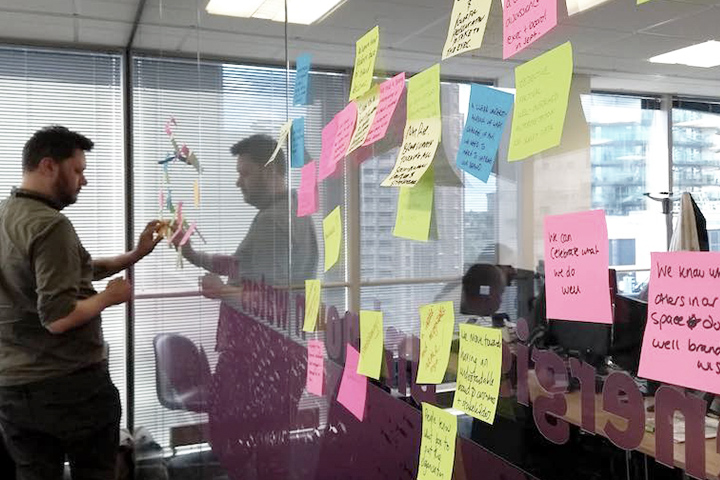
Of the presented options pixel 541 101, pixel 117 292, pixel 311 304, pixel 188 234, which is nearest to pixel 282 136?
pixel 311 304

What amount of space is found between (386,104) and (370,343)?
0.35 m

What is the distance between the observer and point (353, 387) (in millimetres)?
1076

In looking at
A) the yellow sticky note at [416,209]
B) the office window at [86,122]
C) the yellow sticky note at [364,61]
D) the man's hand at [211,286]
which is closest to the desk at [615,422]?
the yellow sticky note at [416,209]

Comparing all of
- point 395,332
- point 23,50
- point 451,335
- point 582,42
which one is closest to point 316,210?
point 395,332

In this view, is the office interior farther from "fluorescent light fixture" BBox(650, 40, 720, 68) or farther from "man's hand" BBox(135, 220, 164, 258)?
"man's hand" BBox(135, 220, 164, 258)

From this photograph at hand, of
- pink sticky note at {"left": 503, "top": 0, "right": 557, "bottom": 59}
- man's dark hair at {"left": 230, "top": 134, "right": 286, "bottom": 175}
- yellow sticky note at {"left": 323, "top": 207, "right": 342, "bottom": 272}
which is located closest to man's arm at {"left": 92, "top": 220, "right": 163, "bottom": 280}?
man's dark hair at {"left": 230, "top": 134, "right": 286, "bottom": 175}

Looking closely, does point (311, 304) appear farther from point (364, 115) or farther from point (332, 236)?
point (364, 115)

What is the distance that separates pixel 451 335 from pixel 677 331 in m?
0.34

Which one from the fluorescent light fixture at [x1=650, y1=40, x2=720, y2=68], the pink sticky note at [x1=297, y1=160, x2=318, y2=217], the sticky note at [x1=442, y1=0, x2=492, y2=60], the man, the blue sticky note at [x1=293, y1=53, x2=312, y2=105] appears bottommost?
the man

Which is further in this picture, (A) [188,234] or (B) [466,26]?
(A) [188,234]

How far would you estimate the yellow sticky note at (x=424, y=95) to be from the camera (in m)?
0.84

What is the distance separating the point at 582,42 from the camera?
620 mm

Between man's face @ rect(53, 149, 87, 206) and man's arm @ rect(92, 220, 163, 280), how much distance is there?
1.09 ft

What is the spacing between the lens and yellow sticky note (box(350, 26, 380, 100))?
3.19 ft
